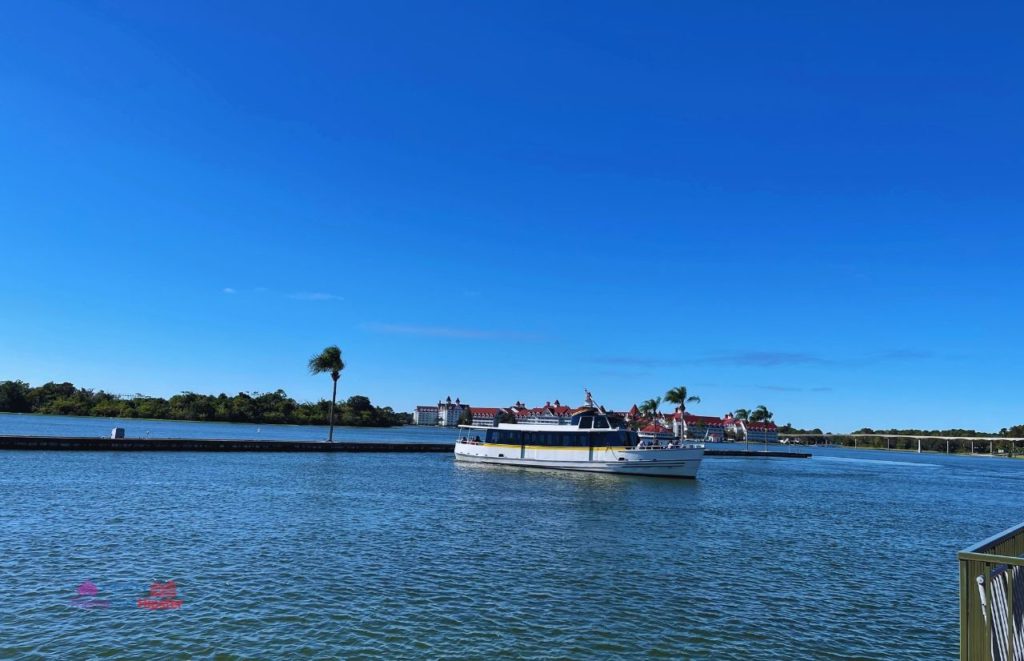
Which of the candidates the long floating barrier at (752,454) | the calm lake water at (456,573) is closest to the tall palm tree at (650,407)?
the long floating barrier at (752,454)

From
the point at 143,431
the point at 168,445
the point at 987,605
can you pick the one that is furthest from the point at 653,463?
the point at 143,431

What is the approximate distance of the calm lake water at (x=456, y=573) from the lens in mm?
13898

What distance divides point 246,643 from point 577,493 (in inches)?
1345

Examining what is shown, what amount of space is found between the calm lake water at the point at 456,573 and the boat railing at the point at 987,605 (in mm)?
7248

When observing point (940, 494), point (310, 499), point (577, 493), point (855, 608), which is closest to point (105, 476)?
point (310, 499)

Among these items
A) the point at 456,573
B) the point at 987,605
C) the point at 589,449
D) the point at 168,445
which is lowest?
the point at 456,573

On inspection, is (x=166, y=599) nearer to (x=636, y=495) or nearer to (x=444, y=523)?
(x=444, y=523)

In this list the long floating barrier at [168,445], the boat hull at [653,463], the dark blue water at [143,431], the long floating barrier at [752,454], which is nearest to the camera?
the boat hull at [653,463]

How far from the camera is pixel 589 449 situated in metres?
61.3

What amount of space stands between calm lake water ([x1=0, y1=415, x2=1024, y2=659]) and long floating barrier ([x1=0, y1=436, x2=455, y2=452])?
2226 cm

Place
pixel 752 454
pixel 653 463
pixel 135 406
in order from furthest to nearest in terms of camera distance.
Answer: pixel 135 406
pixel 752 454
pixel 653 463

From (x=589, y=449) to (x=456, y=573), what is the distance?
141ft

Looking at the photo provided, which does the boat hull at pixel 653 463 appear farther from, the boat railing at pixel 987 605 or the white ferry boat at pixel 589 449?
the boat railing at pixel 987 605

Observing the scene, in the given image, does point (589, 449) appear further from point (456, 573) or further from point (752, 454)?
point (752, 454)
